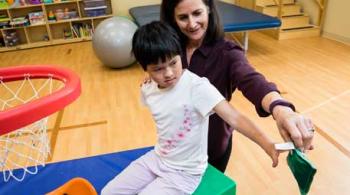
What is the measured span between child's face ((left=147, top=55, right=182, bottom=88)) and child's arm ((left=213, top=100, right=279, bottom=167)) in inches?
7.6

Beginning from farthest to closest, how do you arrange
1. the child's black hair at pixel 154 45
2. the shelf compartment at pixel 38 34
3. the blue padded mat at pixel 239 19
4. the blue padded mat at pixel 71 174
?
the shelf compartment at pixel 38 34 < the blue padded mat at pixel 239 19 < the blue padded mat at pixel 71 174 < the child's black hair at pixel 154 45

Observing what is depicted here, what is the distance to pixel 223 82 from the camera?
1.22 m

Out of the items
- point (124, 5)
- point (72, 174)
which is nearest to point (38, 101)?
point (72, 174)

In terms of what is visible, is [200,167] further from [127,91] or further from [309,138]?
[127,91]

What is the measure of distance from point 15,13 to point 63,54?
149cm

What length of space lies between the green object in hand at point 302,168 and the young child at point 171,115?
9.8 inches

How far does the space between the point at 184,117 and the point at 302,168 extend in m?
0.50

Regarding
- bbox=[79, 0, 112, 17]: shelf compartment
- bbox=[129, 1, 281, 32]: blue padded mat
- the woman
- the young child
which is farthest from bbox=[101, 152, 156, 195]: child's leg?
bbox=[79, 0, 112, 17]: shelf compartment

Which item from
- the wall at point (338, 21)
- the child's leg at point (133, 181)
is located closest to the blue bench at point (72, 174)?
the child's leg at point (133, 181)

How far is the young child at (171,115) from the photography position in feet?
3.25

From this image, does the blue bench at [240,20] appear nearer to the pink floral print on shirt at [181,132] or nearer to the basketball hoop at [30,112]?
the basketball hoop at [30,112]

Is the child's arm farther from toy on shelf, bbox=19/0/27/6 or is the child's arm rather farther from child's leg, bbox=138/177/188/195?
toy on shelf, bbox=19/0/27/6

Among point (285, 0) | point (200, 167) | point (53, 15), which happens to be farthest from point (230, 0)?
point (200, 167)

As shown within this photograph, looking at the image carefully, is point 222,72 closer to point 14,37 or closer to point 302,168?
point 302,168
